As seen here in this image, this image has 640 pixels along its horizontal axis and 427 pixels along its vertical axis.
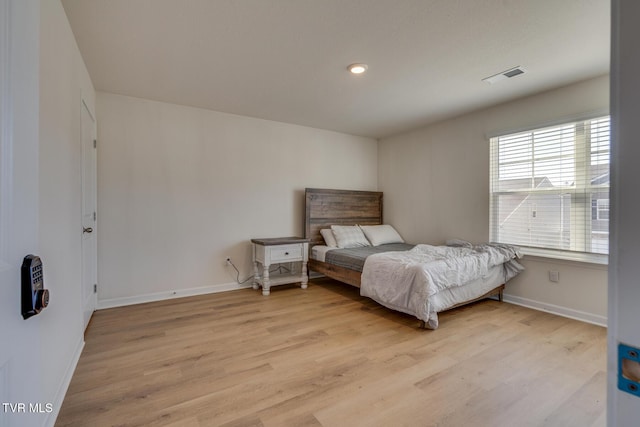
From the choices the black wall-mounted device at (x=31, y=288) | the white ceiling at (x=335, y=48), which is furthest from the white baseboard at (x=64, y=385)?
Result: the white ceiling at (x=335, y=48)

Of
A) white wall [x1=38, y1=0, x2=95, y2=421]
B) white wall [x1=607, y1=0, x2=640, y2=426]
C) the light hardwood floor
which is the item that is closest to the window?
the light hardwood floor

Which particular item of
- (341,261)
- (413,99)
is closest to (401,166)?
(413,99)

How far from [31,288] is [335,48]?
242cm

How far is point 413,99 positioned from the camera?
136 inches

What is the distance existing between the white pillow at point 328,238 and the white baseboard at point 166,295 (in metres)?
1.30

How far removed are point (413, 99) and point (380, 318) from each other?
8.36ft

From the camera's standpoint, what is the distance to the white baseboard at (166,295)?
127 inches

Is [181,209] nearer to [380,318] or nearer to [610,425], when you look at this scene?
[380,318]

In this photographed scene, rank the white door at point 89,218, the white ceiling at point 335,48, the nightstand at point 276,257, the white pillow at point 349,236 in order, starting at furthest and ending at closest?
the white pillow at point 349,236 → the nightstand at point 276,257 → the white door at point 89,218 → the white ceiling at point 335,48

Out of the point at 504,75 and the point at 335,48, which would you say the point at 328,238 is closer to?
the point at 335,48

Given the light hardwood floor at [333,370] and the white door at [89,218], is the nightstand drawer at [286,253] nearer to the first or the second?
the light hardwood floor at [333,370]

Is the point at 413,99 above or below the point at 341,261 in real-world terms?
above

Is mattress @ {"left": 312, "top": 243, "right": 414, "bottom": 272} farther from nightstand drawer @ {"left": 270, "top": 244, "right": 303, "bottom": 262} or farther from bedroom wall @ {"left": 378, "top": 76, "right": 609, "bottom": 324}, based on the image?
bedroom wall @ {"left": 378, "top": 76, "right": 609, "bottom": 324}

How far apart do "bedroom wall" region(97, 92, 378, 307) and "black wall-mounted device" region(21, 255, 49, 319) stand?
3075mm
